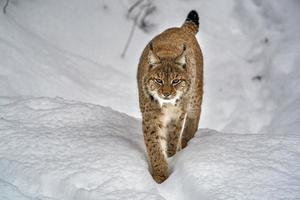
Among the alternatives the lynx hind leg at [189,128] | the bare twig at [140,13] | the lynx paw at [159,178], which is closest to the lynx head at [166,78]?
the lynx paw at [159,178]

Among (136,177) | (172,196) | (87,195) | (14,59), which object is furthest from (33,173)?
(14,59)

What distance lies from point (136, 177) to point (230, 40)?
5702mm

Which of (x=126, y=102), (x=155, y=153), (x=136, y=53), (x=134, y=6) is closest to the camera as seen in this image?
(x=155, y=153)

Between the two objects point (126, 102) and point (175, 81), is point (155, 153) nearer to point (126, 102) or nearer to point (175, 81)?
point (175, 81)

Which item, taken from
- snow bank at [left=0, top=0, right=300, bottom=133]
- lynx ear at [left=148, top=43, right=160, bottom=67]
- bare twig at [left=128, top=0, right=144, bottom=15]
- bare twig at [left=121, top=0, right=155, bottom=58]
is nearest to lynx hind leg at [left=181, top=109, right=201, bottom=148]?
lynx ear at [left=148, top=43, right=160, bottom=67]

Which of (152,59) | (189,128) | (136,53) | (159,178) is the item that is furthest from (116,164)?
(136,53)

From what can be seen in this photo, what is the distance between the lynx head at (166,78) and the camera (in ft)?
15.2

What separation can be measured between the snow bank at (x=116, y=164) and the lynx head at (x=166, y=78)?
47cm

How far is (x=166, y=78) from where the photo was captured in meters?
4.63

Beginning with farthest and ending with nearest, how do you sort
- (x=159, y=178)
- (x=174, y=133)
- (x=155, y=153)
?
(x=174, y=133), (x=155, y=153), (x=159, y=178)

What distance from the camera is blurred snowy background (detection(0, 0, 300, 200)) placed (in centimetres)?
381

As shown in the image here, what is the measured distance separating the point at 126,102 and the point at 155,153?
11.5 feet

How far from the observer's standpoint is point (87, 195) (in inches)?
143

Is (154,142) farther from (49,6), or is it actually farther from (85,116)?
(49,6)
